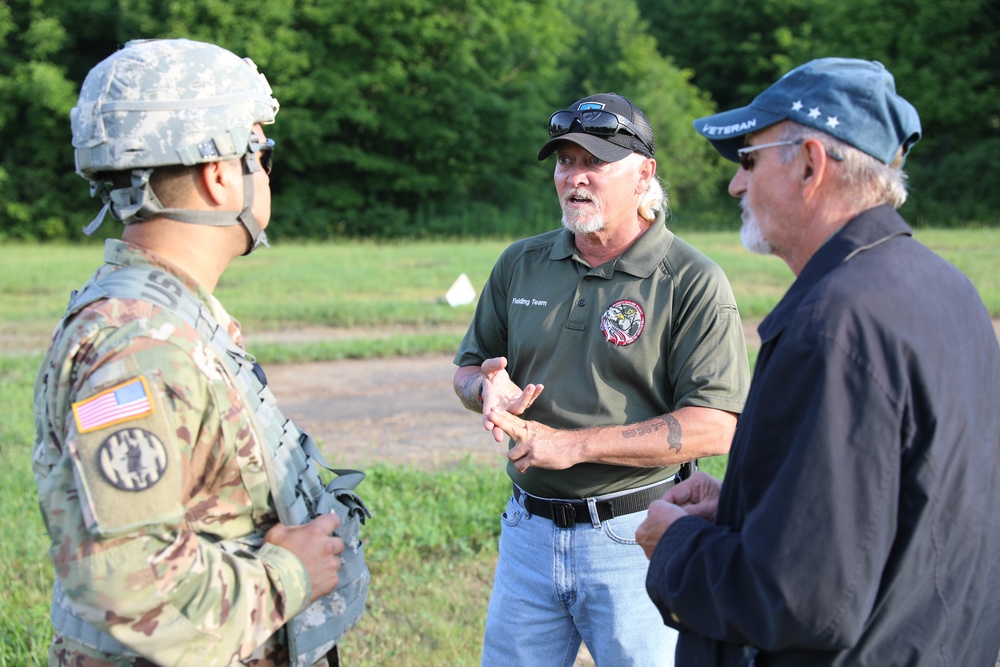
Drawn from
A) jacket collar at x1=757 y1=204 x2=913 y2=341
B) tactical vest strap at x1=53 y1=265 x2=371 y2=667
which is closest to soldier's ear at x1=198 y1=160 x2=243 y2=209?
tactical vest strap at x1=53 y1=265 x2=371 y2=667

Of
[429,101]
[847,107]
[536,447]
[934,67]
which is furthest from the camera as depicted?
[429,101]

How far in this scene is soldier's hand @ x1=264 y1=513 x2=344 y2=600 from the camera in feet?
7.11

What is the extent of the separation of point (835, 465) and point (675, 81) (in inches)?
1600

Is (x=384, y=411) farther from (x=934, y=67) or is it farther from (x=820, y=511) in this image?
(x=934, y=67)

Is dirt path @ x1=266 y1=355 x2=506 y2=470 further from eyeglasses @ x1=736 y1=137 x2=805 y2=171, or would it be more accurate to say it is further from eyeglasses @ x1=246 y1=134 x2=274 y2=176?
eyeglasses @ x1=736 y1=137 x2=805 y2=171

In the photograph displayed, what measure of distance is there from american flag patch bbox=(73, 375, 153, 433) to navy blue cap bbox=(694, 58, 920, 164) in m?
1.47

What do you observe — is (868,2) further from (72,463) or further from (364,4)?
(72,463)

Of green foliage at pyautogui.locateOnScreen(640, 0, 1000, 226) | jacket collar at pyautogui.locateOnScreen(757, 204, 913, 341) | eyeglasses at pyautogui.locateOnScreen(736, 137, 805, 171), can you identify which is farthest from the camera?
green foliage at pyautogui.locateOnScreen(640, 0, 1000, 226)

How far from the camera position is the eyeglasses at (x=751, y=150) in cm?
210

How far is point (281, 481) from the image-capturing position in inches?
86.7

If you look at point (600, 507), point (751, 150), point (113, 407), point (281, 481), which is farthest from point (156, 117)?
point (600, 507)

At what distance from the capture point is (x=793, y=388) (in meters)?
1.87

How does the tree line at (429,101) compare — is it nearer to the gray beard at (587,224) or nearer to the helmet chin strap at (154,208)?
the gray beard at (587,224)

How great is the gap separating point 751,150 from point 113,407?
156 centimetres
